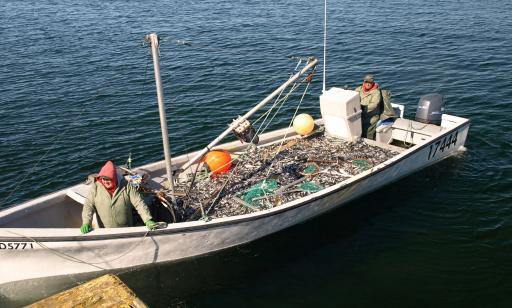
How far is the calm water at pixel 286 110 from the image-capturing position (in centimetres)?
988

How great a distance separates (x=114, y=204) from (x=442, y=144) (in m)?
9.18

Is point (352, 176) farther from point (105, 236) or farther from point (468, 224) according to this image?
point (105, 236)

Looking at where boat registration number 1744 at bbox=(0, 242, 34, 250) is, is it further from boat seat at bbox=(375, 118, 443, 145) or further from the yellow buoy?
boat seat at bbox=(375, 118, 443, 145)

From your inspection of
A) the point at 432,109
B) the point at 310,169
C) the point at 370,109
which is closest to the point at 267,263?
the point at 310,169

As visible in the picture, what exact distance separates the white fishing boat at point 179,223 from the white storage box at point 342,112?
3 cm

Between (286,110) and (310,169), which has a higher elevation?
(286,110)

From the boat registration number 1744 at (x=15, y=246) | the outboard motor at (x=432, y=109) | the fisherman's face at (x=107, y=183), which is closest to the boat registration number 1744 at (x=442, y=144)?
the outboard motor at (x=432, y=109)

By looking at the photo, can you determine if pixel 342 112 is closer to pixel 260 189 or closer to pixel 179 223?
pixel 260 189

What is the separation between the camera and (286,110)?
18734mm

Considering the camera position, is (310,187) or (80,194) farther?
(310,187)

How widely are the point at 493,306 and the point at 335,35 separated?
20706mm

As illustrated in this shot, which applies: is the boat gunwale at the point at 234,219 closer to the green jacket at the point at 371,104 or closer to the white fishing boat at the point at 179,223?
the white fishing boat at the point at 179,223

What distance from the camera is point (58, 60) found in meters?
24.1

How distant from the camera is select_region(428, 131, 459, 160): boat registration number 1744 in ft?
42.9
